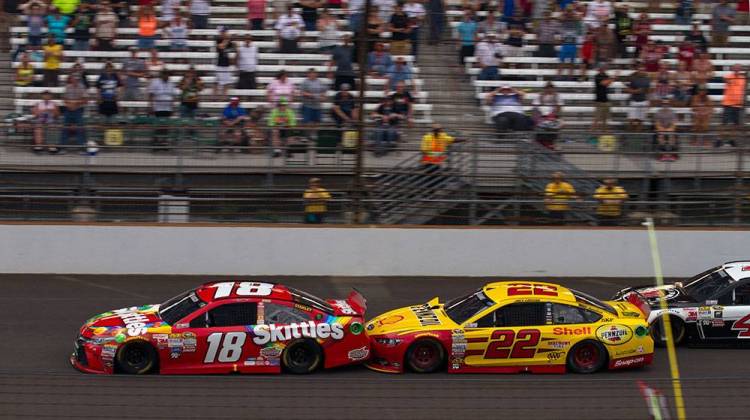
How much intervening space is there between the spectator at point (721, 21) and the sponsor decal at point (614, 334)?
1076 cm

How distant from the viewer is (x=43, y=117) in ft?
57.6

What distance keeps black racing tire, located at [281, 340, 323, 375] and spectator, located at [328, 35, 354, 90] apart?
7806 mm

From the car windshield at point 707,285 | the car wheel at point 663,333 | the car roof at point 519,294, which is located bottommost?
the car wheel at point 663,333

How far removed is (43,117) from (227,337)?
8.07 metres

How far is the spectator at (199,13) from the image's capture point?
19.8m

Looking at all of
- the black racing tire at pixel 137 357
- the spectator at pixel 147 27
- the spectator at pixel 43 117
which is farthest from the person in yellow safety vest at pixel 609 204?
the spectator at pixel 43 117

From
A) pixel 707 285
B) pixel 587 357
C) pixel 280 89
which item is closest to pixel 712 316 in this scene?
pixel 707 285

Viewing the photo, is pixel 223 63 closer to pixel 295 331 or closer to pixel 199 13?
pixel 199 13

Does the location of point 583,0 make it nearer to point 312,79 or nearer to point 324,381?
point 312,79

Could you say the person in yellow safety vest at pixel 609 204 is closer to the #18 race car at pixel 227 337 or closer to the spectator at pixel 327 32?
the spectator at pixel 327 32

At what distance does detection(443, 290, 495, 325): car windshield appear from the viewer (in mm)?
11672

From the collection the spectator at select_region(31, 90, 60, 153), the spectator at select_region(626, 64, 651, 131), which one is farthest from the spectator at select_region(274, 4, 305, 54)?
the spectator at select_region(626, 64, 651, 131)

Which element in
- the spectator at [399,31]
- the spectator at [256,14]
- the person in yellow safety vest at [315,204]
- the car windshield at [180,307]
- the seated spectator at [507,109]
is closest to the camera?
the car windshield at [180,307]

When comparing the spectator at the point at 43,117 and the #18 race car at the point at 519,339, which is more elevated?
the spectator at the point at 43,117
